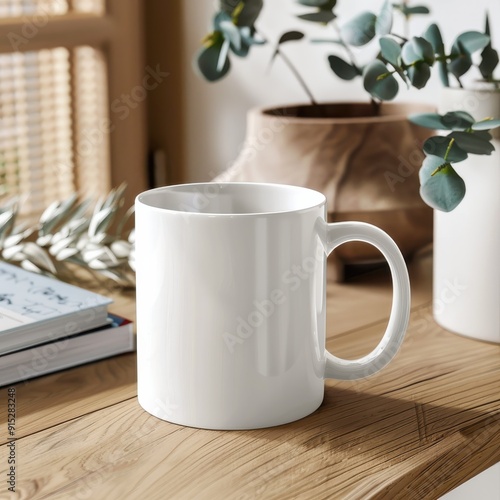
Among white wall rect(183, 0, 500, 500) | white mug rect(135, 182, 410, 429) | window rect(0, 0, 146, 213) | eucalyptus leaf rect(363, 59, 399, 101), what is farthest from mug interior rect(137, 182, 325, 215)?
window rect(0, 0, 146, 213)

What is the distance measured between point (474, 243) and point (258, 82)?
0.67 m

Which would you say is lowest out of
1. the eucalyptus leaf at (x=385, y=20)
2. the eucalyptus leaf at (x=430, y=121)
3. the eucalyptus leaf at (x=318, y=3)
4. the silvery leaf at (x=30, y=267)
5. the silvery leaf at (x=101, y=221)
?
the silvery leaf at (x=30, y=267)

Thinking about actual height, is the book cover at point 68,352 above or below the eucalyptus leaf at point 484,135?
below

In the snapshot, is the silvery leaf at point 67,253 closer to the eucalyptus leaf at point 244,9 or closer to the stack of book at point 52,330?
the stack of book at point 52,330

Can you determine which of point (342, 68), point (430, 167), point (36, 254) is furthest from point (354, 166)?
point (36, 254)

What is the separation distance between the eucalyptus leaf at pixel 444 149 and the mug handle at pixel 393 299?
0.09 metres

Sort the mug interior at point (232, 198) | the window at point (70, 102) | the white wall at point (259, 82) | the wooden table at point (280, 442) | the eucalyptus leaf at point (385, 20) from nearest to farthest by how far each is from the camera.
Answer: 1. the wooden table at point (280, 442)
2. the mug interior at point (232, 198)
3. the eucalyptus leaf at point (385, 20)
4. the white wall at point (259, 82)
5. the window at point (70, 102)

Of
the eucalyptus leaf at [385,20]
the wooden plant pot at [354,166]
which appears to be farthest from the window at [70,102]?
the eucalyptus leaf at [385,20]

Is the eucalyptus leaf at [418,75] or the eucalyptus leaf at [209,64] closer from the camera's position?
the eucalyptus leaf at [418,75]

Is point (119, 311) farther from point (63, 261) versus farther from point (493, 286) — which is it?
point (493, 286)

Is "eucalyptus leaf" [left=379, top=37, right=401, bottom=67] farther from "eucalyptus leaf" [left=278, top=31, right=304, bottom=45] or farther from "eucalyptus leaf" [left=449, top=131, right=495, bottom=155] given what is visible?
"eucalyptus leaf" [left=278, top=31, right=304, bottom=45]

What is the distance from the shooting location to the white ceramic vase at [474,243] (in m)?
0.66

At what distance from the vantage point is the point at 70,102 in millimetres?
1346

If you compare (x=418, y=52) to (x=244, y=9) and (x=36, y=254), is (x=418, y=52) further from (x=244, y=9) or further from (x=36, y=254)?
(x=36, y=254)
